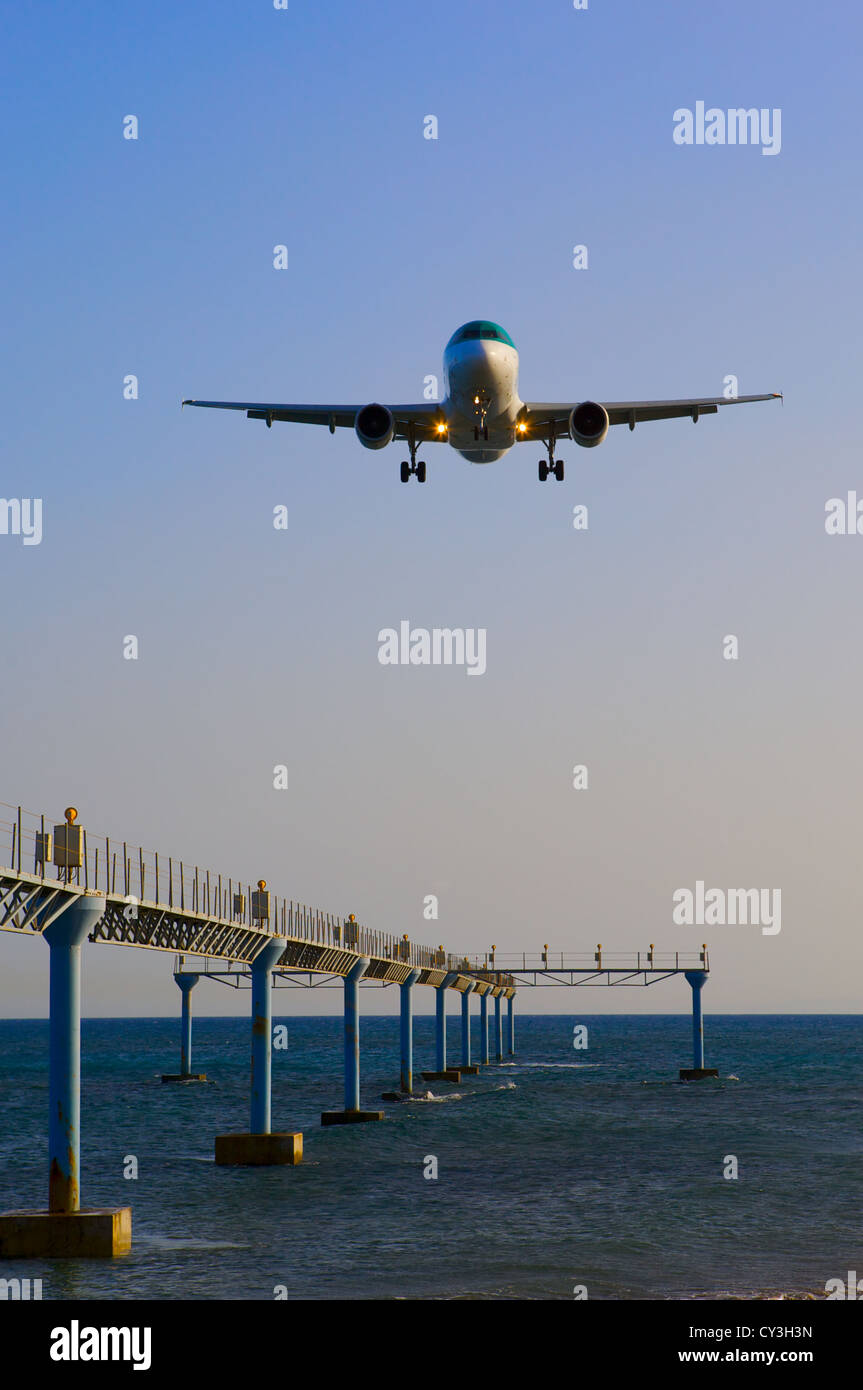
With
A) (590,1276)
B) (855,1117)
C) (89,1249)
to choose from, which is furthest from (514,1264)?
(855,1117)

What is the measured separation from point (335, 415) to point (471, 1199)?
3109 cm

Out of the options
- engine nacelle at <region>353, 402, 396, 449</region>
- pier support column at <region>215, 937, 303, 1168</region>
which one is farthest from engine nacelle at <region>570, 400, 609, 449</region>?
pier support column at <region>215, 937, 303, 1168</region>

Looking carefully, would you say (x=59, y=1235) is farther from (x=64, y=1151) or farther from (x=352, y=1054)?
(x=352, y=1054)

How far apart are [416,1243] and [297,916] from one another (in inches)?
961

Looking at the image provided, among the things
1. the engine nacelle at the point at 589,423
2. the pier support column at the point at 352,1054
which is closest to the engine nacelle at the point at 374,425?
the engine nacelle at the point at 589,423

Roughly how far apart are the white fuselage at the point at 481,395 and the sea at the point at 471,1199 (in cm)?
2422

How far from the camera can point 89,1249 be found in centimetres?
3731

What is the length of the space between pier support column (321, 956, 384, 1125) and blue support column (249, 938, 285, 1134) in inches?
714

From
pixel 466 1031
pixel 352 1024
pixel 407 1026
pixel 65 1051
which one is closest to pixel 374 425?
pixel 65 1051

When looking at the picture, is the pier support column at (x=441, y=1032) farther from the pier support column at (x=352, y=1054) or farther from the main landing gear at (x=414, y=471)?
the main landing gear at (x=414, y=471)

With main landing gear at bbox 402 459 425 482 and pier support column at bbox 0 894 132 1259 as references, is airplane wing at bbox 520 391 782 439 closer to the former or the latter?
main landing gear at bbox 402 459 425 482

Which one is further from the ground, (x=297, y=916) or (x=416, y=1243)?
(x=297, y=916)

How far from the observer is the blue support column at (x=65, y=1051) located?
37531mm
